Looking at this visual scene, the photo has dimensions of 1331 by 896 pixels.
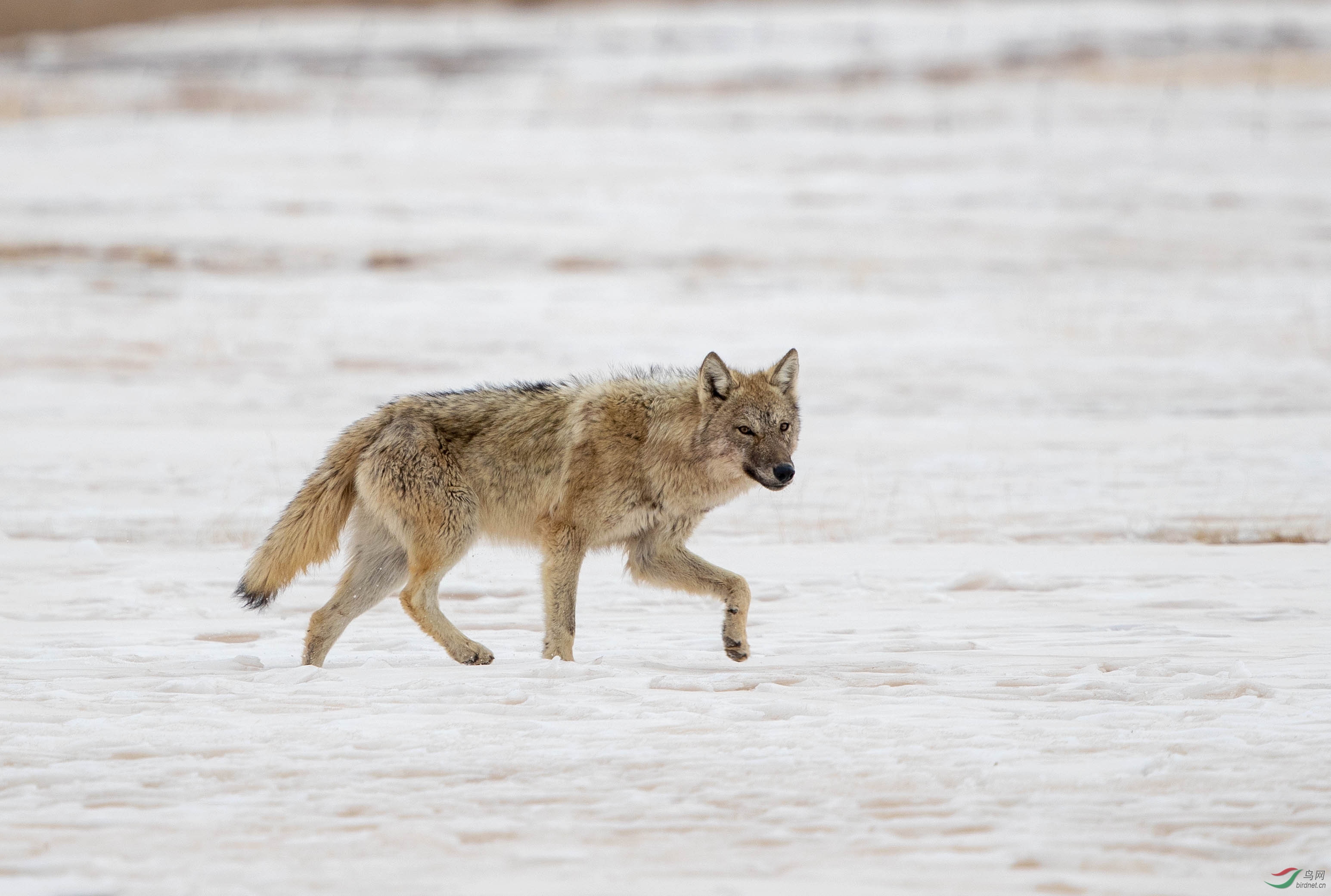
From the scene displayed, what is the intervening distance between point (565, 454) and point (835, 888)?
3.11 m

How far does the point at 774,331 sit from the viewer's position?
18.0 m

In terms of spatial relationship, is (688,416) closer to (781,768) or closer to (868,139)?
(781,768)

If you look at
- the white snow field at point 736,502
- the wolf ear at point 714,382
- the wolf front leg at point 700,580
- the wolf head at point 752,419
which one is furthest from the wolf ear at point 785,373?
the white snow field at point 736,502

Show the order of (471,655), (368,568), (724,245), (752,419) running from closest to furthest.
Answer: (471,655) → (368,568) → (752,419) → (724,245)

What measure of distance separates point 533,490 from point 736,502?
4464 mm

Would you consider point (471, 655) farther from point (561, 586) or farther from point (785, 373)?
point (785, 373)

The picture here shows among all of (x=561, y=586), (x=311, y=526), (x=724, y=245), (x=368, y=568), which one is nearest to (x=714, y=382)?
(x=561, y=586)

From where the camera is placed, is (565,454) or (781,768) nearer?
(781,768)

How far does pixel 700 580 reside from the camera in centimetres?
635

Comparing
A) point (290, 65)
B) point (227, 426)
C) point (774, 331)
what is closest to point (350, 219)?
point (774, 331)

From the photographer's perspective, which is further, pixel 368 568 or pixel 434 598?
pixel 368 568

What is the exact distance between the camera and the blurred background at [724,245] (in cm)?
1102

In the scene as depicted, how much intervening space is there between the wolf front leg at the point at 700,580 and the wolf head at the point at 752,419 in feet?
Result: 1.55

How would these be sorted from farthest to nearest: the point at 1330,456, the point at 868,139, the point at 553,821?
the point at 868,139, the point at 1330,456, the point at 553,821
